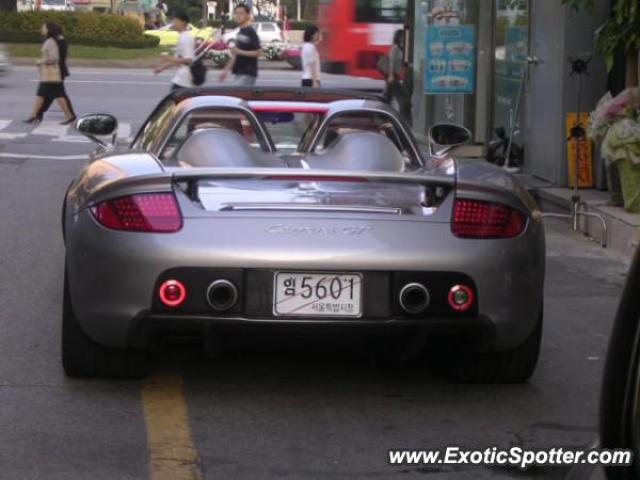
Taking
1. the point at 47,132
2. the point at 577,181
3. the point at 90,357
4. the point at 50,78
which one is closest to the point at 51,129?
the point at 47,132

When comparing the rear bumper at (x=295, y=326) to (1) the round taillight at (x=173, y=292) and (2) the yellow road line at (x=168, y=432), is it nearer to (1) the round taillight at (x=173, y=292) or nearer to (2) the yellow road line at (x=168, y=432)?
(1) the round taillight at (x=173, y=292)

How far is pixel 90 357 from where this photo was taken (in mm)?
5527

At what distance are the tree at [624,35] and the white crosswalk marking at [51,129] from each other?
967 centimetres

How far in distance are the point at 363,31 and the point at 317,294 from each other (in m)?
22.1

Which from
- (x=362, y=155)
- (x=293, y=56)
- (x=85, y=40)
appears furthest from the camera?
(x=85, y=40)

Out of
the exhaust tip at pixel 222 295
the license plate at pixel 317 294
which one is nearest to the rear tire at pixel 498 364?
the license plate at pixel 317 294

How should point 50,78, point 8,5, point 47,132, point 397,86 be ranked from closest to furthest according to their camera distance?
point 47,132 → point 397,86 → point 50,78 → point 8,5

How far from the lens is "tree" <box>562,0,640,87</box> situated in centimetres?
1030

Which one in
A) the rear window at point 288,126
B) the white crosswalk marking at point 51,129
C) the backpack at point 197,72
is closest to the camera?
the rear window at point 288,126

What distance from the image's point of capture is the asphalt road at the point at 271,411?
15.3 feet

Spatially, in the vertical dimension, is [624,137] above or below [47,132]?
above

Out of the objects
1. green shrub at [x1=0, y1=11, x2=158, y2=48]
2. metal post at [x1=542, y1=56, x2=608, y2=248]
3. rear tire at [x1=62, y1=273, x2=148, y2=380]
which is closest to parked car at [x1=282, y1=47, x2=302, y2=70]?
green shrub at [x1=0, y1=11, x2=158, y2=48]

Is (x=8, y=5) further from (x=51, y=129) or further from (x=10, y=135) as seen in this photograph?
(x=10, y=135)

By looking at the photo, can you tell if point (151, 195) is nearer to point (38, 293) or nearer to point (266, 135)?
point (266, 135)
